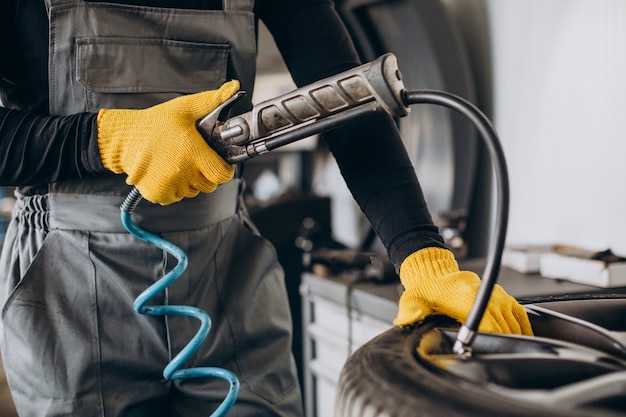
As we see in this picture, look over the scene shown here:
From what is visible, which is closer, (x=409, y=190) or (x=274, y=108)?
(x=274, y=108)

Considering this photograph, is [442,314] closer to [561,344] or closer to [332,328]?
[561,344]

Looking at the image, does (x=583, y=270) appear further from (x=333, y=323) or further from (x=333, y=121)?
(x=333, y=121)

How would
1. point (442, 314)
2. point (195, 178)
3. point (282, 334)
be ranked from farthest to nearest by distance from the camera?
point (282, 334) → point (195, 178) → point (442, 314)

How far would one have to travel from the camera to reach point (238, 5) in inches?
41.6

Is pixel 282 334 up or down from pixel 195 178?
down

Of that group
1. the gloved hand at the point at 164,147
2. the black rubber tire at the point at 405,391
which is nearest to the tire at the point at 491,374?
the black rubber tire at the point at 405,391

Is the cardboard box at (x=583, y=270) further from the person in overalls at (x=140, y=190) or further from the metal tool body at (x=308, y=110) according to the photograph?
the metal tool body at (x=308, y=110)

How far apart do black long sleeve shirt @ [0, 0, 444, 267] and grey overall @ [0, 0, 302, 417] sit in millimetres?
46

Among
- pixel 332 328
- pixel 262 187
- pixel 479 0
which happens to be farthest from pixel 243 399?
pixel 262 187

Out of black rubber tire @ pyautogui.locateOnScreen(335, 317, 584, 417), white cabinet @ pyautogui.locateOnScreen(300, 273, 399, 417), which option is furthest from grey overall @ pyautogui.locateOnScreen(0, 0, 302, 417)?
white cabinet @ pyautogui.locateOnScreen(300, 273, 399, 417)

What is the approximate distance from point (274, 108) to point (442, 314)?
0.33 meters

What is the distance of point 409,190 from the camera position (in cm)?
92

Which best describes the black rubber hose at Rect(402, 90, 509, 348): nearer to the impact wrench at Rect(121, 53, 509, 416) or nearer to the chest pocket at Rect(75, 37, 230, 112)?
the impact wrench at Rect(121, 53, 509, 416)

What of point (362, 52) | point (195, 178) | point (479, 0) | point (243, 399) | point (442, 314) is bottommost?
point (243, 399)
